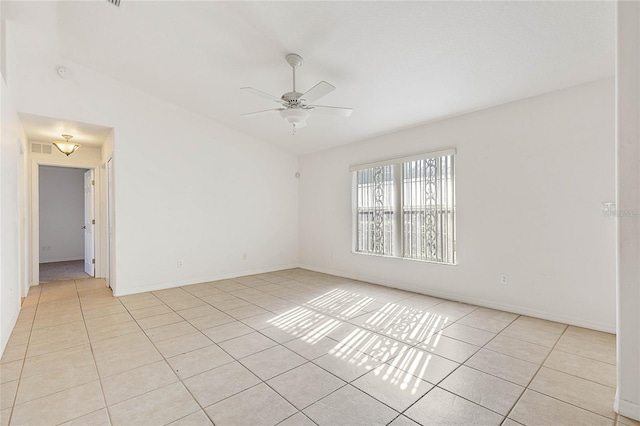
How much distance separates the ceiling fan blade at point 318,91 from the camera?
8.98 feet

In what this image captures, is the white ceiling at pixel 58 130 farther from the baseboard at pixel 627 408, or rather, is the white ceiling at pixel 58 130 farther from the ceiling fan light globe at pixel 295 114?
the baseboard at pixel 627 408

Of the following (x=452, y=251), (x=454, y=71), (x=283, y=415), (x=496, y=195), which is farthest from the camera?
(x=452, y=251)

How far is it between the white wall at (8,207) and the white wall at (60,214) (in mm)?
5164

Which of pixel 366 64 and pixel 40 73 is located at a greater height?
pixel 40 73

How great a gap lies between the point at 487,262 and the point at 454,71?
2351mm

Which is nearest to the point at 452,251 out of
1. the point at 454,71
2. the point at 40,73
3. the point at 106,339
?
the point at 454,71

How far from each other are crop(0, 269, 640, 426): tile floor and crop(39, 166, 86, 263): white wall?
4839mm

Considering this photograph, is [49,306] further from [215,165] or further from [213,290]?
[215,165]

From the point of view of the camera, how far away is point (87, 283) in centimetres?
529

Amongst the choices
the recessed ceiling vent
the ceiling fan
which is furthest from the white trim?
the recessed ceiling vent

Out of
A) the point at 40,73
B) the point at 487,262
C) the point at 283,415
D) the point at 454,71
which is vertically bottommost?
the point at 283,415

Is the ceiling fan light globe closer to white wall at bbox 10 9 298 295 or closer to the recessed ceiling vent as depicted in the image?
white wall at bbox 10 9 298 295

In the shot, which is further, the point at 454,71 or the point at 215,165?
→ the point at 215,165

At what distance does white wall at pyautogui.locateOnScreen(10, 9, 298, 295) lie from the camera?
4066 millimetres
